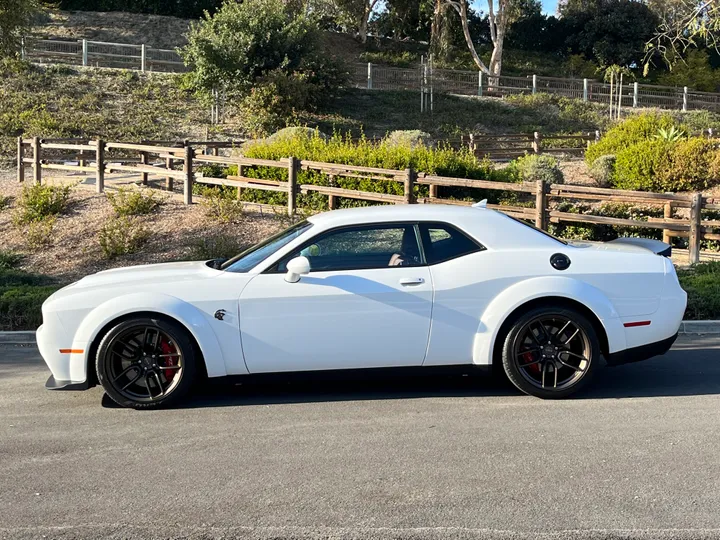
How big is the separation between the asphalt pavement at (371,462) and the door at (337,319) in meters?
0.38

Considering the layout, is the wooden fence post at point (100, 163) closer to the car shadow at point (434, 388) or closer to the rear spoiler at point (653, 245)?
the car shadow at point (434, 388)

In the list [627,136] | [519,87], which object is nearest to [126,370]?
[627,136]

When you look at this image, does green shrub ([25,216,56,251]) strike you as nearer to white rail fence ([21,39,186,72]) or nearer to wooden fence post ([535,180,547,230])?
wooden fence post ([535,180,547,230])

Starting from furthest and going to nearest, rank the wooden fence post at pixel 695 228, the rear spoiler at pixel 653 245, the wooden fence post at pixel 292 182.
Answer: the wooden fence post at pixel 292 182 < the wooden fence post at pixel 695 228 < the rear spoiler at pixel 653 245

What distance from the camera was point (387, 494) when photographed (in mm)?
4914

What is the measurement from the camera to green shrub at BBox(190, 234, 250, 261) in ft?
47.0

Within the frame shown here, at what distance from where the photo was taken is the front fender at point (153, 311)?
655cm

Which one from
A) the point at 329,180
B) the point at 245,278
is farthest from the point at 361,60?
the point at 245,278

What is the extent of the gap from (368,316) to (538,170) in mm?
17049

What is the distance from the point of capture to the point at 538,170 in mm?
22812

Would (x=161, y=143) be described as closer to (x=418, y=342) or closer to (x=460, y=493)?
(x=418, y=342)

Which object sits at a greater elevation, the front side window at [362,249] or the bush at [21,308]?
the front side window at [362,249]

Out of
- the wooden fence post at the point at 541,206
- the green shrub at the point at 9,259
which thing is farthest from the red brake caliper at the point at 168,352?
the wooden fence post at the point at 541,206

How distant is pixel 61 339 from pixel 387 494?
3.02m
